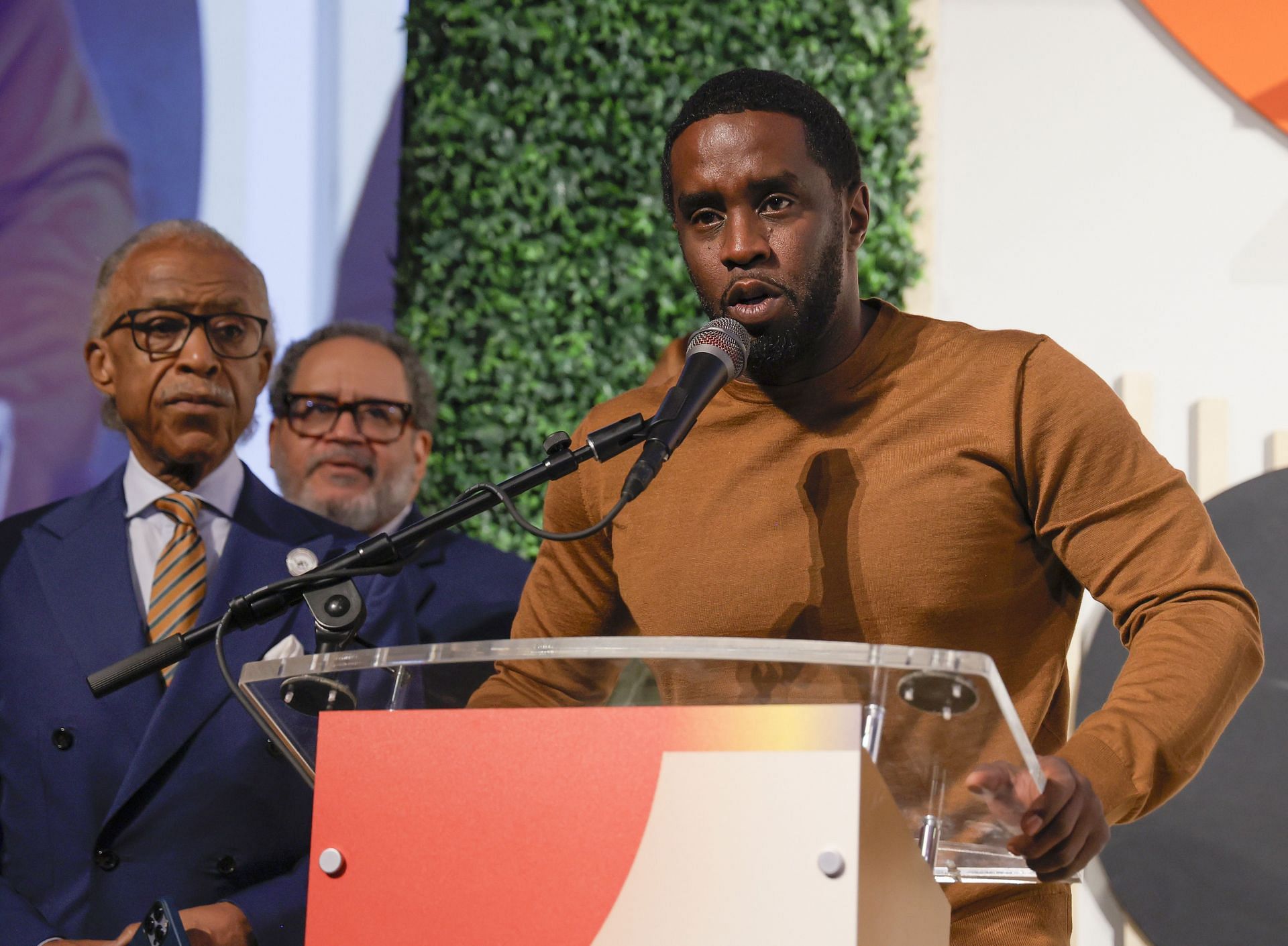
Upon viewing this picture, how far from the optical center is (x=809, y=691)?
1213mm

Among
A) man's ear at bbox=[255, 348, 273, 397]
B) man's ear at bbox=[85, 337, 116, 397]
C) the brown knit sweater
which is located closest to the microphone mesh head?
the brown knit sweater

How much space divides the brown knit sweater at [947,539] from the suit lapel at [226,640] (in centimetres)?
77

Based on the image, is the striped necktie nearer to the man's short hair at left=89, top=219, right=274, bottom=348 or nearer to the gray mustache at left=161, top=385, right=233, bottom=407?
the gray mustache at left=161, top=385, right=233, bottom=407

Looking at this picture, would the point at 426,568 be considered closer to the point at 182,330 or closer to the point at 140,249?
the point at 182,330

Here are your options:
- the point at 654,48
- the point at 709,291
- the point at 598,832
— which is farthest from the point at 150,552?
the point at 654,48

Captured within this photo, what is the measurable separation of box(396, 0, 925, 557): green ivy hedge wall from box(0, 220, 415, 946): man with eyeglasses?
177cm

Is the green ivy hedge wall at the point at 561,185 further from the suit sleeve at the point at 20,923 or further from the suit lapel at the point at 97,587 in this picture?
the suit sleeve at the point at 20,923

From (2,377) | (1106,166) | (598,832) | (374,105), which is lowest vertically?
(598,832)

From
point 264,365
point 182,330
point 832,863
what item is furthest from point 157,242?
point 832,863

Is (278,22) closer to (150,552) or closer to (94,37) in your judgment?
(94,37)

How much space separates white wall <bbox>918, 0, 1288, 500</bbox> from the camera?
421cm

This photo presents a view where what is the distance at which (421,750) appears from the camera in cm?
128

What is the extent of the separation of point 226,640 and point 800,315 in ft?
4.61

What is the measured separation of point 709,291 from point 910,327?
1.09 ft
